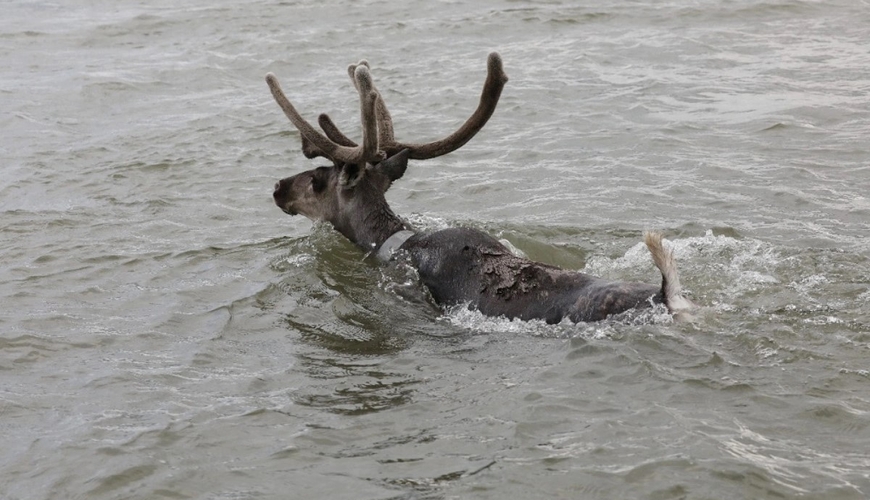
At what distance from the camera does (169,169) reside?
377 inches

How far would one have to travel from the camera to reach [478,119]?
6.18 m

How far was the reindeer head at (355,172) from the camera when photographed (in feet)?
21.2

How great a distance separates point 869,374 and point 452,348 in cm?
195

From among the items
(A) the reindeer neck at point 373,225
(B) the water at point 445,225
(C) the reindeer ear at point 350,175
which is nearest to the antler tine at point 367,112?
(C) the reindeer ear at point 350,175

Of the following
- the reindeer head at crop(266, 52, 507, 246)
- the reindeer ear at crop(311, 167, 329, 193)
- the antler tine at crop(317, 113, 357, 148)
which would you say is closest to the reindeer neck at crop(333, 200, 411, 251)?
the reindeer head at crop(266, 52, 507, 246)

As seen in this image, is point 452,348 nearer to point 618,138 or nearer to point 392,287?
point 392,287

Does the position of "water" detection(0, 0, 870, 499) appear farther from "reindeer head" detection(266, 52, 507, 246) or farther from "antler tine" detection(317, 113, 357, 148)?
"antler tine" detection(317, 113, 357, 148)

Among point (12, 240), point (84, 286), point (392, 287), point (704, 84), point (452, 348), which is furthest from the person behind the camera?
point (704, 84)

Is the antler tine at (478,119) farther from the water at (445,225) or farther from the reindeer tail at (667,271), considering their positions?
the reindeer tail at (667,271)

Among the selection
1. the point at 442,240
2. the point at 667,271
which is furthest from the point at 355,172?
the point at 667,271

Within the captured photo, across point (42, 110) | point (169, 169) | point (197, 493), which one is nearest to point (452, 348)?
Answer: point (197, 493)

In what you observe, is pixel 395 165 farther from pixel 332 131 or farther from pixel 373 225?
pixel 332 131

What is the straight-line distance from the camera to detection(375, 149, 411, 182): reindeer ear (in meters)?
6.48

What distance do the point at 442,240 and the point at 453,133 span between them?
2.41ft
